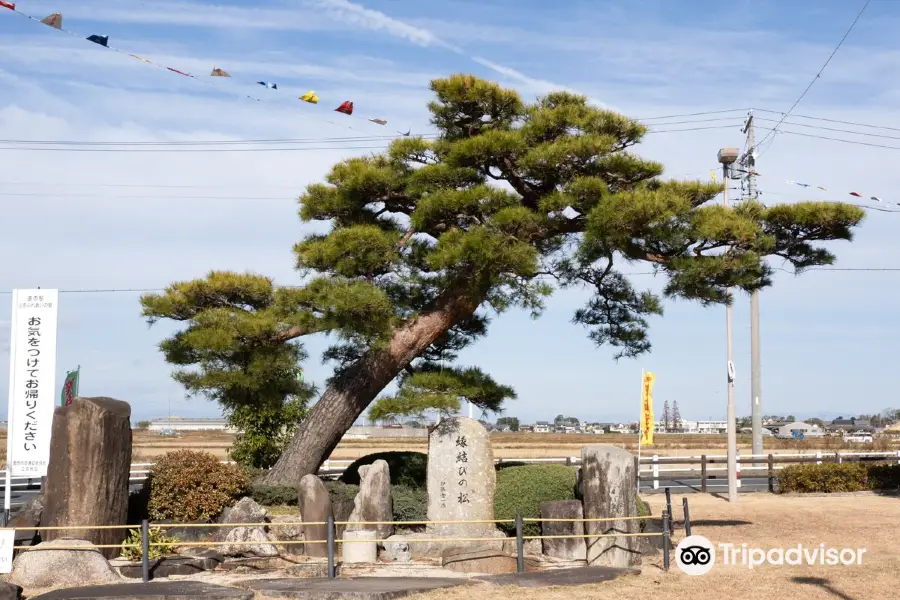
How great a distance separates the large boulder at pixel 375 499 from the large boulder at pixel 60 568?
13.3 ft

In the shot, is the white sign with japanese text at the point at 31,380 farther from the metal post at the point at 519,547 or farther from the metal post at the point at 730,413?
the metal post at the point at 730,413

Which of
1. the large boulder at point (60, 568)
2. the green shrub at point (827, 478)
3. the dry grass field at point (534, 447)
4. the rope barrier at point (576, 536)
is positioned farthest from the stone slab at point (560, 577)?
the dry grass field at point (534, 447)

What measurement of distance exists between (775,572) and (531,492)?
158 inches

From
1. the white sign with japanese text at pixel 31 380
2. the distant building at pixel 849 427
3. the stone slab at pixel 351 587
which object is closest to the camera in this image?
the stone slab at pixel 351 587

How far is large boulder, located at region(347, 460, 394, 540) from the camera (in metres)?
15.2

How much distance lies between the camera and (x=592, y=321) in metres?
18.5

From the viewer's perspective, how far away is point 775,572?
41.6 feet

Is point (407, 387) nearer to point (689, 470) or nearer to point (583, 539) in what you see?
point (583, 539)

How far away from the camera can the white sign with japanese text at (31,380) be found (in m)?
15.3

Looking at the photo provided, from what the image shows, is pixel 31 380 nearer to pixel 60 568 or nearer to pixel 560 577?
pixel 60 568

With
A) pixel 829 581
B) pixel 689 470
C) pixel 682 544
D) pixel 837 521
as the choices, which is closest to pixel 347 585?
pixel 682 544

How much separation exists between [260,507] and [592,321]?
22.8 ft

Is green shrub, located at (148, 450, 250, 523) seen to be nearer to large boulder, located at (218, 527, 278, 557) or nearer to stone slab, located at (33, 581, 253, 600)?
large boulder, located at (218, 527, 278, 557)

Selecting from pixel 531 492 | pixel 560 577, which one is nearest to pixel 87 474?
pixel 531 492
